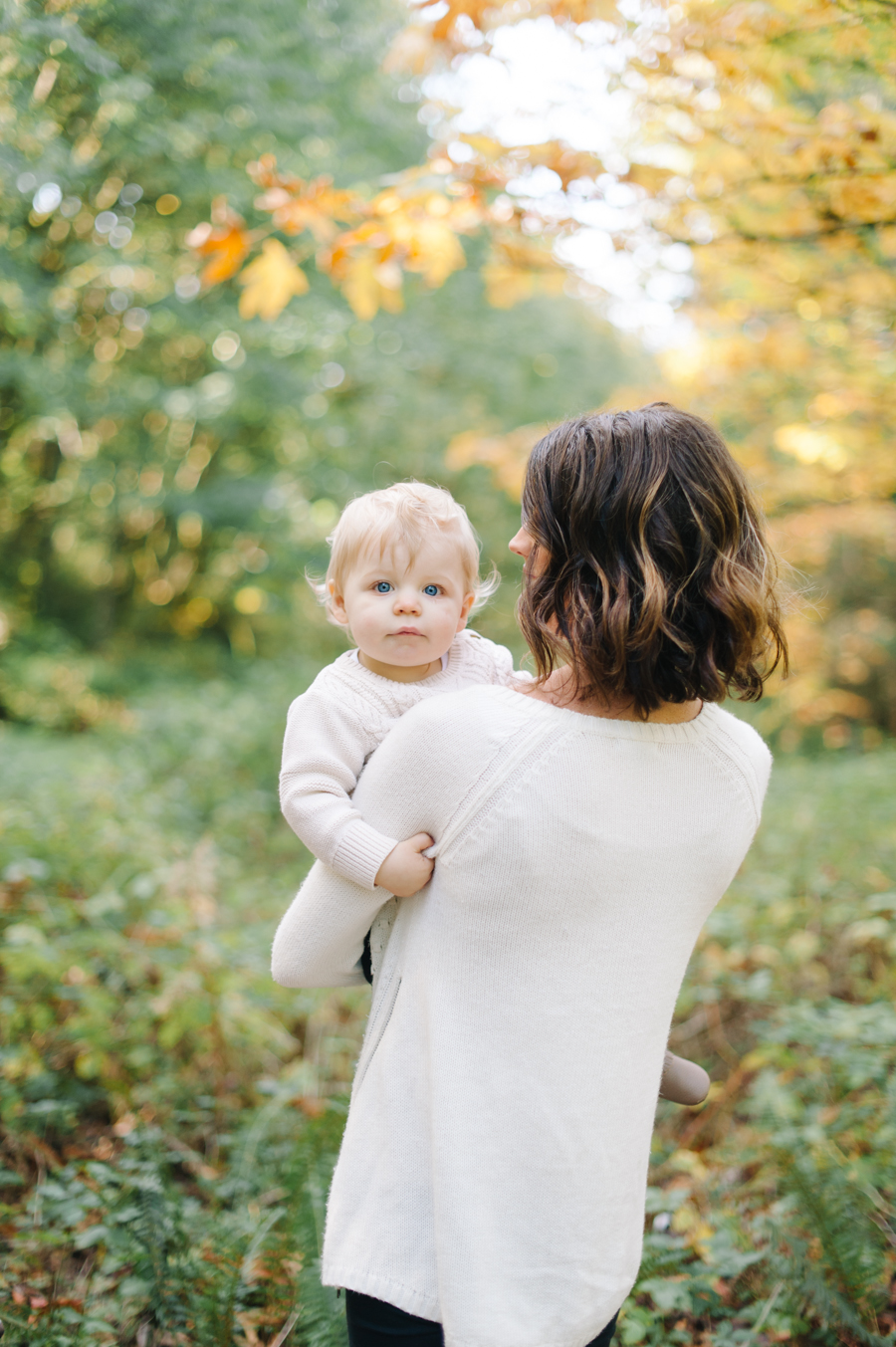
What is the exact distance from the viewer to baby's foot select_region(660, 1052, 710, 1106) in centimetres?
152

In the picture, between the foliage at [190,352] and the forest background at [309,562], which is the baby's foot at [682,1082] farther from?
the foliage at [190,352]

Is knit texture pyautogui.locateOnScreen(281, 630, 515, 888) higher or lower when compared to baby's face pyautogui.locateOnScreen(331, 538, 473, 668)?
lower

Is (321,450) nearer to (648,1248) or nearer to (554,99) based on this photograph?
(554,99)

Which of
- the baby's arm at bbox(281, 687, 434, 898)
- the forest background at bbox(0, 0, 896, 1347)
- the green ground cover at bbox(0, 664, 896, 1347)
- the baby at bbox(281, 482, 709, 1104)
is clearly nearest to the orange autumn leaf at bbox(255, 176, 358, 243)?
the forest background at bbox(0, 0, 896, 1347)

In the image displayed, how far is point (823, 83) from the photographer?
117 inches

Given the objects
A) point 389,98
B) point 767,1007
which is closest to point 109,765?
point 767,1007

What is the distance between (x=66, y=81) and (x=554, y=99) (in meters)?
1.52

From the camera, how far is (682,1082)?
1521 mm

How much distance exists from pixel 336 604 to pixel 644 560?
1.77ft

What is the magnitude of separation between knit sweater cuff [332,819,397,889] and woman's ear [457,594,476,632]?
0.36 meters

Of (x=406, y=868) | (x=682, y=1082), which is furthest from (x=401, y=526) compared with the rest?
(x=682, y=1082)

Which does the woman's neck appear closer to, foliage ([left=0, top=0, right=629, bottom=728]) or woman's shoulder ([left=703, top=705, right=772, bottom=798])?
woman's shoulder ([left=703, top=705, right=772, bottom=798])

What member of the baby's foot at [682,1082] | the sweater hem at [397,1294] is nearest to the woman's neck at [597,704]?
the baby's foot at [682,1082]

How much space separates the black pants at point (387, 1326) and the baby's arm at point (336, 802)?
56 centimetres
